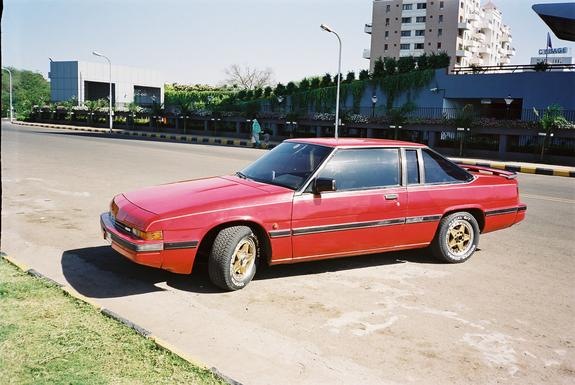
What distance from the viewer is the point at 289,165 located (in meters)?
6.07

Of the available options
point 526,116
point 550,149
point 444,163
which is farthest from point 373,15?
point 444,163

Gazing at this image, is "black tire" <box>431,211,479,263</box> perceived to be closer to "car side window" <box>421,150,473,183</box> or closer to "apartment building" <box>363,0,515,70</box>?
"car side window" <box>421,150,473,183</box>

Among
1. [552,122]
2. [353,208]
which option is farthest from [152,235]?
[552,122]

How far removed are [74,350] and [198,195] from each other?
2.12 m

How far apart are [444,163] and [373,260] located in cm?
150

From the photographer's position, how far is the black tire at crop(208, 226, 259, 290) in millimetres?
4996

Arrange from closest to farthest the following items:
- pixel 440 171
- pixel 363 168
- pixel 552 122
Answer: pixel 363 168
pixel 440 171
pixel 552 122

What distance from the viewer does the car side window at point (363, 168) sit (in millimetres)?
5801

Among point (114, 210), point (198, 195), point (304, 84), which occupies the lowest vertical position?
point (114, 210)

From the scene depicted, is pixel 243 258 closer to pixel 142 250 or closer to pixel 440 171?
pixel 142 250

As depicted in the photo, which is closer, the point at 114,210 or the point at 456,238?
the point at 114,210

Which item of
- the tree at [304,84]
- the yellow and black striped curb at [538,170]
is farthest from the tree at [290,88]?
the yellow and black striped curb at [538,170]

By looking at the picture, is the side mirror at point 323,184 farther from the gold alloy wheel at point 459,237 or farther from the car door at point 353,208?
the gold alloy wheel at point 459,237

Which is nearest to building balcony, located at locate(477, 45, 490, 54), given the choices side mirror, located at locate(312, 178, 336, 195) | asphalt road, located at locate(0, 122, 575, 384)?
asphalt road, located at locate(0, 122, 575, 384)
